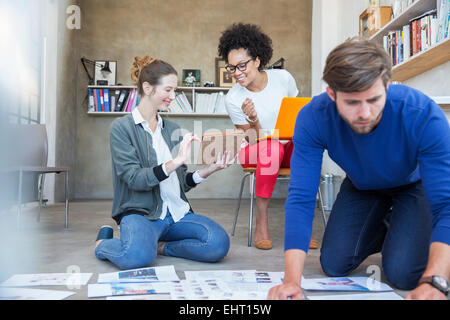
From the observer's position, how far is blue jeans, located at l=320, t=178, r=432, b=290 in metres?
1.29

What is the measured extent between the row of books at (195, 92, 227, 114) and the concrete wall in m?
0.22

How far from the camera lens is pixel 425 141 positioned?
1069mm

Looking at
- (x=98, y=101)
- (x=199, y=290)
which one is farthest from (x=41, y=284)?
(x=98, y=101)

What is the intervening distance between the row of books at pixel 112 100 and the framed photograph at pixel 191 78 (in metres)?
0.65

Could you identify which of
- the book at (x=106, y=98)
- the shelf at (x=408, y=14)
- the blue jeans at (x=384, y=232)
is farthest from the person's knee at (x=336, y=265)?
the book at (x=106, y=98)

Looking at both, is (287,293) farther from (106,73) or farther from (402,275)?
(106,73)

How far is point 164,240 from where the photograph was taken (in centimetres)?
182

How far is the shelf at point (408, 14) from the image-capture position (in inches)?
91.3

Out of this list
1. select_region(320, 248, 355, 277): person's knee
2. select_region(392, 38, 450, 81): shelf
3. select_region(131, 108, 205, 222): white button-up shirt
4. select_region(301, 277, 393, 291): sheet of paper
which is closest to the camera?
select_region(301, 277, 393, 291): sheet of paper

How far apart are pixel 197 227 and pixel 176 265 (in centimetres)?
19

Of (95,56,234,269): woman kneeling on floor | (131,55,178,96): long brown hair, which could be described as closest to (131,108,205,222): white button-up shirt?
(95,56,234,269): woman kneeling on floor

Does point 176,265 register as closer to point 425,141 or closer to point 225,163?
point 225,163

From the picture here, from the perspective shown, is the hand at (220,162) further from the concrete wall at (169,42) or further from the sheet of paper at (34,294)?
the concrete wall at (169,42)

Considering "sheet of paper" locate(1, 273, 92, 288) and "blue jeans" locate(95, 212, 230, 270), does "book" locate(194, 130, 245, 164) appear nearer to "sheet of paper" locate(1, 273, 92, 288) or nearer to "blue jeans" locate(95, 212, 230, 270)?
"blue jeans" locate(95, 212, 230, 270)
